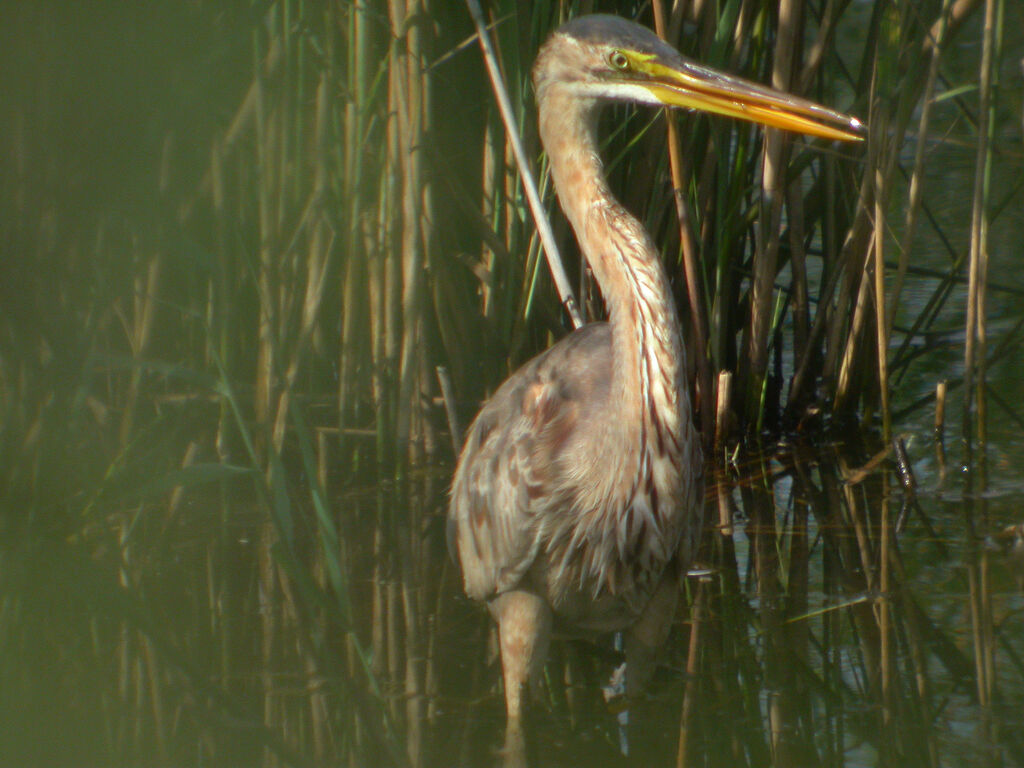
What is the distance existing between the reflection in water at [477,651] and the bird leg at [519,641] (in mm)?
95

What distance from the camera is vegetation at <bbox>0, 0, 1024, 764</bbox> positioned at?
310 centimetres

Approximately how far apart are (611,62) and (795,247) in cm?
149

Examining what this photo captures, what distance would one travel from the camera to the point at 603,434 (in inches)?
133

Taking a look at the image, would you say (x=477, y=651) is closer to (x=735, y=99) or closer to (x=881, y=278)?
(x=735, y=99)

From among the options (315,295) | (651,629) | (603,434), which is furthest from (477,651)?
(315,295)


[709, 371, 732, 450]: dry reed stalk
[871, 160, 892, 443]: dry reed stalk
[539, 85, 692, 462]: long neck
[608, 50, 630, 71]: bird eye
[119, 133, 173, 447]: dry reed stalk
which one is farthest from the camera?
[709, 371, 732, 450]: dry reed stalk

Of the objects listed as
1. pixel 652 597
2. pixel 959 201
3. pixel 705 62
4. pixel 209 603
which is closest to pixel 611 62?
pixel 705 62

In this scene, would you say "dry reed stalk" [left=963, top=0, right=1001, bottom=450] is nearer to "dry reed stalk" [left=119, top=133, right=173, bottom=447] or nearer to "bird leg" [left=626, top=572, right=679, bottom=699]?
"bird leg" [left=626, top=572, right=679, bottom=699]

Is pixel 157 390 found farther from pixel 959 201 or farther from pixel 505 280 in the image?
pixel 959 201

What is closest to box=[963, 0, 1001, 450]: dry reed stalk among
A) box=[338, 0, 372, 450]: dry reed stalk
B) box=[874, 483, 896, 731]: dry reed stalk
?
box=[874, 483, 896, 731]: dry reed stalk

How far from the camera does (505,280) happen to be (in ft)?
14.6

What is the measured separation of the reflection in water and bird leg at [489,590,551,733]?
95 mm

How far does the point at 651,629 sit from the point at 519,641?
41 cm

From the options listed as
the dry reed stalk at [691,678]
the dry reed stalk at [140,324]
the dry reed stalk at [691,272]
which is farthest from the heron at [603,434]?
the dry reed stalk at [140,324]
